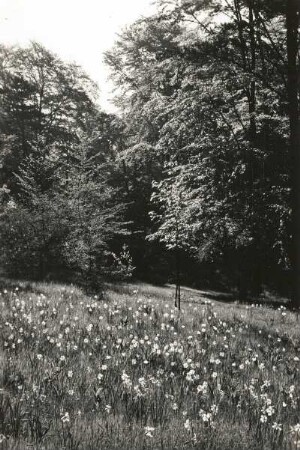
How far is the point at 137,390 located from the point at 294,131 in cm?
1000

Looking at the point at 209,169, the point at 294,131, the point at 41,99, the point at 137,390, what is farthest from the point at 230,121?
the point at 41,99

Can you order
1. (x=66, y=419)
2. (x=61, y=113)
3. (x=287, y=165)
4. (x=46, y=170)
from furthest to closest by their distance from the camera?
(x=61, y=113) → (x=46, y=170) → (x=287, y=165) → (x=66, y=419)

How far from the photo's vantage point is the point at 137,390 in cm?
363

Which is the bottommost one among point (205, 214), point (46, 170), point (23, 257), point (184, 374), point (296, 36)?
point (184, 374)

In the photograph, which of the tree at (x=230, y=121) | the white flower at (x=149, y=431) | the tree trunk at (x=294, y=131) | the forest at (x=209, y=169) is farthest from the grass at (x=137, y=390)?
the tree at (x=230, y=121)

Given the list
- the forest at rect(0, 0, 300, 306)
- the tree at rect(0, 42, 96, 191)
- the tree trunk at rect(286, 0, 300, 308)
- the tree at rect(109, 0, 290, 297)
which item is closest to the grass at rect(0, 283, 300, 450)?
the forest at rect(0, 0, 300, 306)

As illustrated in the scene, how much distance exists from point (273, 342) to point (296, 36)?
9.00m

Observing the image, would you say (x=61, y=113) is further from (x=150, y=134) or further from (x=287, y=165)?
(x=287, y=165)

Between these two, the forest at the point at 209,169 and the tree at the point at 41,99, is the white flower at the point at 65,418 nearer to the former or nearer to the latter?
the forest at the point at 209,169

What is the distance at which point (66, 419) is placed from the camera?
115 inches

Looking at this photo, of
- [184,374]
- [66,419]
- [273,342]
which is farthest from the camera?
[273,342]

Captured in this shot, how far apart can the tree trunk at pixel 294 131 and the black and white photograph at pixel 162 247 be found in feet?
0.12

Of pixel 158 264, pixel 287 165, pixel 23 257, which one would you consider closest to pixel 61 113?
pixel 158 264

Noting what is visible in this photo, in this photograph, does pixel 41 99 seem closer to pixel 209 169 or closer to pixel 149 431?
pixel 209 169
